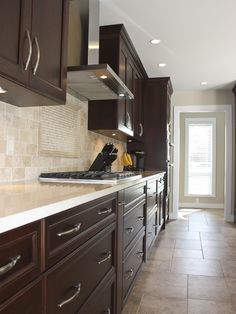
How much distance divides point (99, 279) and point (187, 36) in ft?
9.18

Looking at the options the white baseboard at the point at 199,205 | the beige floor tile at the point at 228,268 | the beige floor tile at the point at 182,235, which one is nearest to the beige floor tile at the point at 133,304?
the beige floor tile at the point at 228,268

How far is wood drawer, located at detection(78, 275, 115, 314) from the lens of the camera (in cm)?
139

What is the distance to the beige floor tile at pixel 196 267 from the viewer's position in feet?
9.75

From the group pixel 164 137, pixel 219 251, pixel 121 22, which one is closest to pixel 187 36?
pixel 121 22

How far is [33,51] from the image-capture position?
1513 millimetres

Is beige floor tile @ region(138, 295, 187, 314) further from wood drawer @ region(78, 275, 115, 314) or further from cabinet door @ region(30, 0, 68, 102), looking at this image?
cabinet door @ region(30, 0, 68, 102)

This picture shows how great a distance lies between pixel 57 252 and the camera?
41.4 inches

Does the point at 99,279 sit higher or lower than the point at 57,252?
lower

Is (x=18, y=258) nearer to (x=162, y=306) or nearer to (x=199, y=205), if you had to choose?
(x=162, y=306)

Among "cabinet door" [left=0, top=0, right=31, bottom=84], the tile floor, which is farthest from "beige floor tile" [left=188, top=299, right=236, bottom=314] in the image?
"cabinet door" [left=0, top=0, right=31, bottom=84]

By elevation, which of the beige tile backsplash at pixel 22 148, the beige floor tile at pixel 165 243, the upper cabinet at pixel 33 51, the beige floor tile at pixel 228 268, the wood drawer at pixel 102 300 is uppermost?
the upper cabinet at pixel 33 51

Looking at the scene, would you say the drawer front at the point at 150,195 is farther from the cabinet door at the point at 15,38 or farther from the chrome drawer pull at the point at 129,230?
the cabinet door at the point at 15,38

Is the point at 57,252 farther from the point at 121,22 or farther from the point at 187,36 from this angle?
the point at 187,36

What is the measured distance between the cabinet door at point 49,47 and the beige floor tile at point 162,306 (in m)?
1.57
